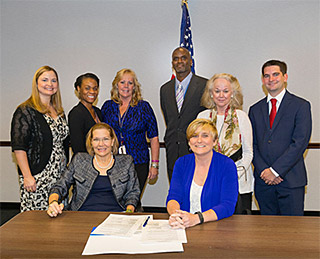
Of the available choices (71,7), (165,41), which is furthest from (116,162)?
(71,7)

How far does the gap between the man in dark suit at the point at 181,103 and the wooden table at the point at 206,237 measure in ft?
4.23

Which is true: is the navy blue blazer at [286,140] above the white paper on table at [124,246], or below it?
above

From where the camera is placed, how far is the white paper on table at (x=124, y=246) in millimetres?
1468

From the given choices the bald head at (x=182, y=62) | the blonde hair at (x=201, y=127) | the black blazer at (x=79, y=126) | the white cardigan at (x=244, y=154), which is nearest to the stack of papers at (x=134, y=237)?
the blonde hair at (x=201, y=127)

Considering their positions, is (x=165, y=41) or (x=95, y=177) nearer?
(x=95, y=177)

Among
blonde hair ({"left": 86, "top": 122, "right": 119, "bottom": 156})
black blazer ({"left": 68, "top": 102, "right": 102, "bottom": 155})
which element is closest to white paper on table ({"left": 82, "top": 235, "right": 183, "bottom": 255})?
blonde hair ({"left": 86, "top": 122, "right": 119, "bottom": 156})

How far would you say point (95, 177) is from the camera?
239 cm

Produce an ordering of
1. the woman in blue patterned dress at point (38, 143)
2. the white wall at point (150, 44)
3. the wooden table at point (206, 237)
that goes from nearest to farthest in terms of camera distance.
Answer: the wooden table at point (206, 237) → the woman in blue patterned dress at point (38, 143) → the white wall at point (150, 44)

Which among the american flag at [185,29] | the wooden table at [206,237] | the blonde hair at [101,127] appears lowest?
the wooden table at [206,237]

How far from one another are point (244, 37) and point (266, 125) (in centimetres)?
218

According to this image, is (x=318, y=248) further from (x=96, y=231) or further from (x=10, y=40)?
(x=10, y=40)

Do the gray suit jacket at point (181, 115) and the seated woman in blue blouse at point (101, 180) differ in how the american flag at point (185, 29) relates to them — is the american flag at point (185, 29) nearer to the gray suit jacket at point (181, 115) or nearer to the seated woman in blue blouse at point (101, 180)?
the gray suit jacket at point (181, 115)

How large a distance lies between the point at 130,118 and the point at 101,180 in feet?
2.87

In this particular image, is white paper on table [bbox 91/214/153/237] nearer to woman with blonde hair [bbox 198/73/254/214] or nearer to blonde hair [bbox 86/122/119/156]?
blonde hair [bbox 86/122/119/156]
